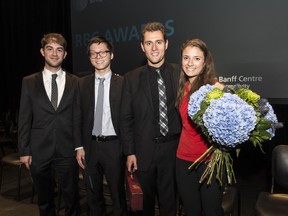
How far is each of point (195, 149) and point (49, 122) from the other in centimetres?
129

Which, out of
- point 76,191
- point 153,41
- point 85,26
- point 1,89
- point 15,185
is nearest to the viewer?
point 153,41

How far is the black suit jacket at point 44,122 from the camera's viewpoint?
8.32ft

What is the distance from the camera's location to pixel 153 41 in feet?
7.28

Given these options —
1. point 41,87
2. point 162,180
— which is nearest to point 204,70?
point 162,180

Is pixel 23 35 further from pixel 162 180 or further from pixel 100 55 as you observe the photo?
pixel 162 180

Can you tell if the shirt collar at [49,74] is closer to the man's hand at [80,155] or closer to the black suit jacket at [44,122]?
the black suit jacket at [44,122]

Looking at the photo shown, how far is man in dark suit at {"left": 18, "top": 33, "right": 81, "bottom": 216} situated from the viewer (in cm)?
254

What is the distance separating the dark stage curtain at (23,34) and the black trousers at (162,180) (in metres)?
3.43

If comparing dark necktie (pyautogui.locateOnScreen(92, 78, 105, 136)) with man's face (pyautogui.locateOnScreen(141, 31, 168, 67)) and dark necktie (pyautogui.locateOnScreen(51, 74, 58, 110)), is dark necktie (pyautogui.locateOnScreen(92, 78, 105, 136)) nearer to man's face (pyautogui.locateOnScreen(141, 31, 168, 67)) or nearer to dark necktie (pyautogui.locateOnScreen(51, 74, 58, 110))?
dark necktie (pyautogui.locateOnScreen(51, 74, 58, 110))

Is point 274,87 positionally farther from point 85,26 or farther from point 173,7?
point 85,26

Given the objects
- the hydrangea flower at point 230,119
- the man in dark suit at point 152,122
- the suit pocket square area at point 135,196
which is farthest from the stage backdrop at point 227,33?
the hydrangea flower at point 230,119

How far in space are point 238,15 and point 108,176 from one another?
2.14 m

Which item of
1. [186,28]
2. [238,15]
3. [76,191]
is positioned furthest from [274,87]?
[76,191]

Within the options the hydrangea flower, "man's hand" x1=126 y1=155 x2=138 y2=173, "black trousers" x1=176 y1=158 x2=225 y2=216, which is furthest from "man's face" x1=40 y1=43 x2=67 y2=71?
the hydrangea flower
